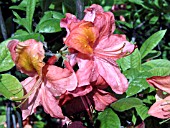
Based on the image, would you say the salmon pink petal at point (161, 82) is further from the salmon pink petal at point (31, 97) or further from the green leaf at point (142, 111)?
the salmon pink petal at point (31, 97)

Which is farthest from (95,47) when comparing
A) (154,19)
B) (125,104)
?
(154,19)

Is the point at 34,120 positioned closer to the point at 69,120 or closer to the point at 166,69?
the point at 69,120

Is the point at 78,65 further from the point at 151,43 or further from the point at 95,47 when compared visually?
the point at 151,43

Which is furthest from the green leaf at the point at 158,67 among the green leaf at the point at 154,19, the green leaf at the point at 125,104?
the green leaf at the point at 154,19

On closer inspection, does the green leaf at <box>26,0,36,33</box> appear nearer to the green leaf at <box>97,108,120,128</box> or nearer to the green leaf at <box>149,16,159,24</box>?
the green leaf at <box>97,108,120,128</box>

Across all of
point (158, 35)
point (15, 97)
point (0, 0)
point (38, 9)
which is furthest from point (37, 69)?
point (0, 0)
